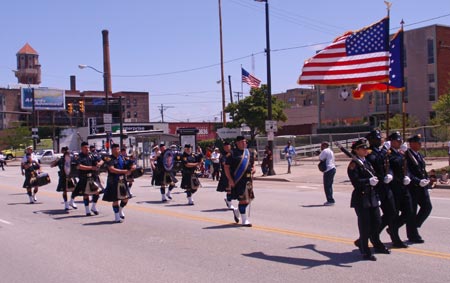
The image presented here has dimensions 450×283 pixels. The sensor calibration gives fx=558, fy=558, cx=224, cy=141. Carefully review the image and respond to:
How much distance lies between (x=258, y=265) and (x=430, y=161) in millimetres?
24673

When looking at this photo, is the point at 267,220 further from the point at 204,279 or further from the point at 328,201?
the point at 204,279

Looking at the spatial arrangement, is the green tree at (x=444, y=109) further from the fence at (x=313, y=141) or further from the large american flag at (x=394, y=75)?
the large american flag at (x=394, y=75)

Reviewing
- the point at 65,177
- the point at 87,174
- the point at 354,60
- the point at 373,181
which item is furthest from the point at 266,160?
the point at 373,181

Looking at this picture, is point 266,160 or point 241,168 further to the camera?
point 266,160

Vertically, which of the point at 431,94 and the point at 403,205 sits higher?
the point at 431,94

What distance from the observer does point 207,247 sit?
930 centimetres

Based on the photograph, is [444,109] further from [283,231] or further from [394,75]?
[283,231]

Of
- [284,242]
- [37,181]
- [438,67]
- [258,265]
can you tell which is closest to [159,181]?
[37,181]

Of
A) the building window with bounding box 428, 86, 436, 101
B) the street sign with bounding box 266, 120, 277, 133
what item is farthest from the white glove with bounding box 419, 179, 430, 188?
the building window with bounding box 428, 86, 436, 101

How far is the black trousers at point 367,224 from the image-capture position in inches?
311

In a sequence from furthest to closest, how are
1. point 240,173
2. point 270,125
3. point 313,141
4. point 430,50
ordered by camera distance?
1. point 430,50
2. point 313,141
3. point 270,125
4. point 240,173

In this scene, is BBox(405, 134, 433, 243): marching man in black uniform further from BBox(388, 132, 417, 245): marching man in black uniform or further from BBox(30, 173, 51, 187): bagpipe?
BBox(30, 173, 51, 187): bagpipe

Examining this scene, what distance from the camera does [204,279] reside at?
23.5 feet

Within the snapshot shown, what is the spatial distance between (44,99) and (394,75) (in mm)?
93511
